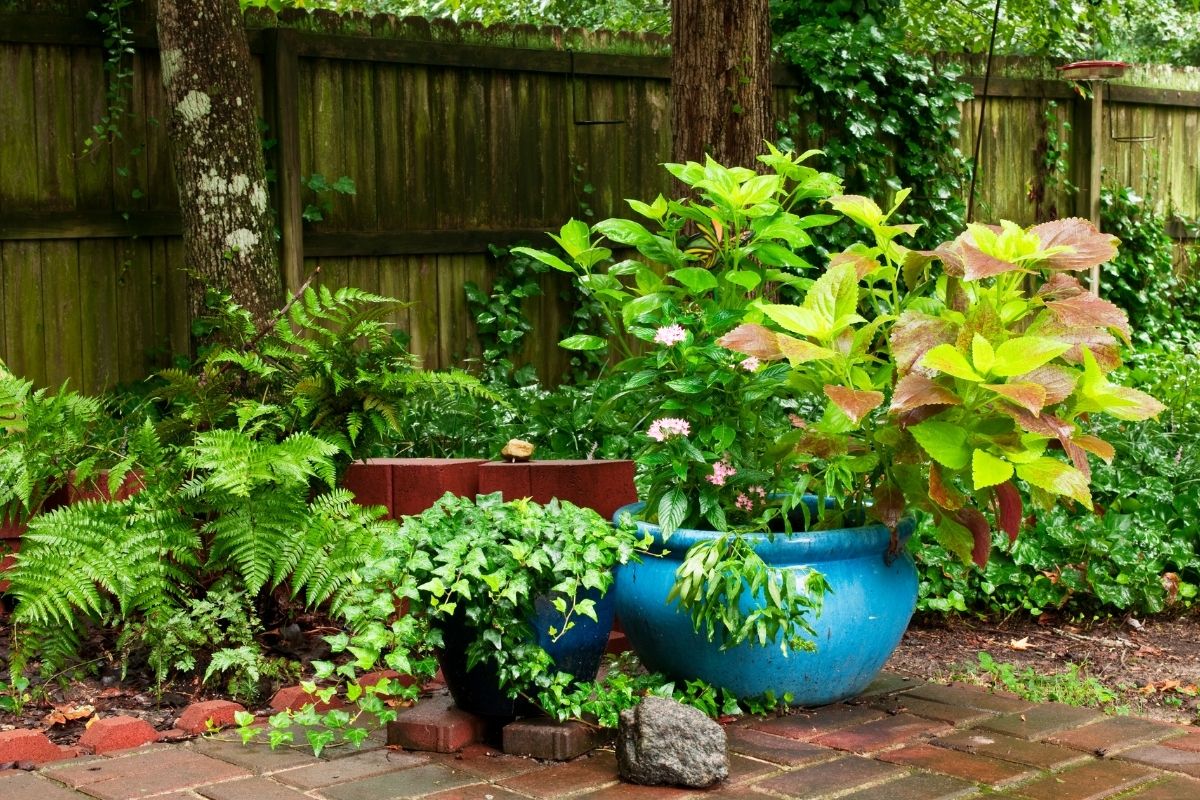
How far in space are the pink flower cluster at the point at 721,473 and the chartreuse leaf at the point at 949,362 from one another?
0.62 metres

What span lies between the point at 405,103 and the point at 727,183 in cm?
314

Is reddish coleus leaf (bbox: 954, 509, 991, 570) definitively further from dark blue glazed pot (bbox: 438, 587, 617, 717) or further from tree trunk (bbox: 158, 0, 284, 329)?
tree trunk (bbox: 158, 0, 284, 329)

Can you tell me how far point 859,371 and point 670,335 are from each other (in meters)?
0.45

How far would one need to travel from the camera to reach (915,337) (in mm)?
3004

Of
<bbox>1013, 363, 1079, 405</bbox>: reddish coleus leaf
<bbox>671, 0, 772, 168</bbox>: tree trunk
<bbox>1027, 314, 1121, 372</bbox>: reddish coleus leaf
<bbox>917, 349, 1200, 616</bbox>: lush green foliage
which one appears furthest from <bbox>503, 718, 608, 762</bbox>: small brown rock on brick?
<bbox>671, 0, 772, 168</bbox>: tree trunk

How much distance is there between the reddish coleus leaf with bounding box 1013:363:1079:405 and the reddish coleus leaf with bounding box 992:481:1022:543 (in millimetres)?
306

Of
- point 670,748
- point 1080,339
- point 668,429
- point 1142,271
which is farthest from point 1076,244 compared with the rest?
point 1142,271

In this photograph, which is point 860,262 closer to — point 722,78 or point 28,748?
point 722,78

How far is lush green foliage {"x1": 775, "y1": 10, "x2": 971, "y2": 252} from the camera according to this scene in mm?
7352

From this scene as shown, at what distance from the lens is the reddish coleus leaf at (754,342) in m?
3.00

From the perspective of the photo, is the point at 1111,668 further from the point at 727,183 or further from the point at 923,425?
the point at 727,183

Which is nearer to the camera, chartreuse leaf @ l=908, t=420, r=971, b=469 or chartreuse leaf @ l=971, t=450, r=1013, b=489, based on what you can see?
chartreuse leaf @ l=971, t=450, r=1013, b=489

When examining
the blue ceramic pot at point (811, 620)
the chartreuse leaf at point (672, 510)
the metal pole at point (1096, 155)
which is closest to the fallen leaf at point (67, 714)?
the blue ceramic pot at point (811, 620)

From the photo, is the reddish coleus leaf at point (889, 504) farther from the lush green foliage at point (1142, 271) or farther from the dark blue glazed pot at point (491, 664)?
the lush green foliage at point (1142, 271)
